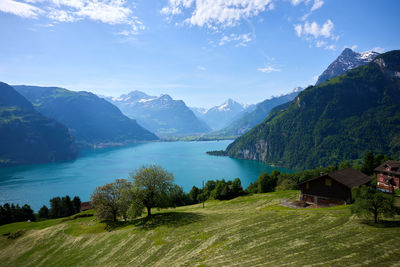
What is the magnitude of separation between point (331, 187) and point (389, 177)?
93.0 feet

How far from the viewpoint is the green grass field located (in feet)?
69.5

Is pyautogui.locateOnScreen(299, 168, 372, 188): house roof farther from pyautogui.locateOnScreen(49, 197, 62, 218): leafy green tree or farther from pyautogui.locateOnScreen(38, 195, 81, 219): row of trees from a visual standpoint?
pyautogui.locateOnScreen(49, 197, 62, 218): leafy green tree

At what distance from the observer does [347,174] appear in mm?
50750

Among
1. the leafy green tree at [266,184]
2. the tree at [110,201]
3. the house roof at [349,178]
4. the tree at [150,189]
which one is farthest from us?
the leafy green tree at [266,184]

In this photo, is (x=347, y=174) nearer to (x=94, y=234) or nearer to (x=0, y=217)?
(x=94, y=234)

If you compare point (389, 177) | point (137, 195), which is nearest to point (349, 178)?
point (389, 177)

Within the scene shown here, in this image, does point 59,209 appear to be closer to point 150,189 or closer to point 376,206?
point 150,189

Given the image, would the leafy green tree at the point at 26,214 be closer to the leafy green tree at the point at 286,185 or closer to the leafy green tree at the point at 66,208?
the leafy green tree at the point at 66,208

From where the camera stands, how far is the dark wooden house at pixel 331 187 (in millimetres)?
44875

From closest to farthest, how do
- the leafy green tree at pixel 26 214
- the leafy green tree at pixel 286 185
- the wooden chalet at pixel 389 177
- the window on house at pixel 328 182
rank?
the window on house at pixel 328 182 → the wooden chalet at pixel 389 177 → the leafy green tree at pixel 286 185 → the leafy green tree at pixel 26 214

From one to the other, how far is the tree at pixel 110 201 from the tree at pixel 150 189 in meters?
5.88

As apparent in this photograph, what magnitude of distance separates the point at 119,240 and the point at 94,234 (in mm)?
10954

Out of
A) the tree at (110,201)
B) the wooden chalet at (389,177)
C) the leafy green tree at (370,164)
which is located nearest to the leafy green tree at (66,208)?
the tree at (110,201)

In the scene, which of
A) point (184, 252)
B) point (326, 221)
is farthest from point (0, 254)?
point (326, 221)
